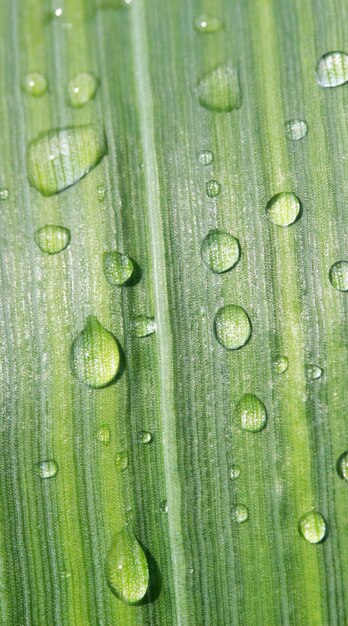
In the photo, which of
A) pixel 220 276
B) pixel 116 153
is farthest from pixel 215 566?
pixel 116 153

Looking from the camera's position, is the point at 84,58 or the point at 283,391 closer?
the point at 283,391

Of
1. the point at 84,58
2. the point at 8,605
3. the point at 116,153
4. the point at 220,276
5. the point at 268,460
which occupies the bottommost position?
the point at 8,605

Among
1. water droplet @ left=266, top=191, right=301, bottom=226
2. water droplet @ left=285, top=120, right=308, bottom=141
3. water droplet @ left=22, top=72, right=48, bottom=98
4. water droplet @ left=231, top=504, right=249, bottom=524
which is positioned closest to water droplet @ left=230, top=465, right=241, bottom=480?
water droplet @ left=231, top=504, right=249, bottom=524

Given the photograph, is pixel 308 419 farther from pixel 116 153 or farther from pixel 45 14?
pixel 45 14

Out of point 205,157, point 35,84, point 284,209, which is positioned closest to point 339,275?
point 284,209

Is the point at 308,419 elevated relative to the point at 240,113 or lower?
lower

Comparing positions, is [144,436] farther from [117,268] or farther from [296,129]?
[296,129]
